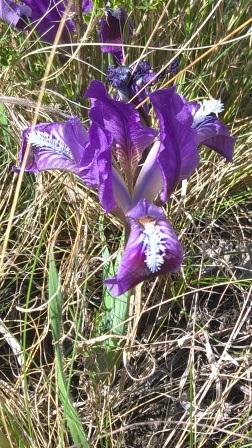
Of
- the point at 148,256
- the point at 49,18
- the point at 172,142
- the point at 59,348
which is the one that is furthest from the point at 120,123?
the point at 49,18

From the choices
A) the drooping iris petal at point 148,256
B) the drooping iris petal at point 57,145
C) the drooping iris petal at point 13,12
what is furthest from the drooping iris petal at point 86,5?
the drooping iris petal at point 148,256

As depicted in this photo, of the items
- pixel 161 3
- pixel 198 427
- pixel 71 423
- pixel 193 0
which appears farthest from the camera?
pixel 193 0

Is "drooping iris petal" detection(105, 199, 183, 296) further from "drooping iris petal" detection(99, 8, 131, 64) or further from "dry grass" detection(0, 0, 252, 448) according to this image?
"drooping iris petal" detection(99, 8, 131, 64)

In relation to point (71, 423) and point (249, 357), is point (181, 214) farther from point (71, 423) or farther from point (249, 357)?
point (71, 423)

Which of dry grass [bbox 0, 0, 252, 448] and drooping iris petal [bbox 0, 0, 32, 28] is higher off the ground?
drooping iris petal [bbox 0, 0, 32, 28]

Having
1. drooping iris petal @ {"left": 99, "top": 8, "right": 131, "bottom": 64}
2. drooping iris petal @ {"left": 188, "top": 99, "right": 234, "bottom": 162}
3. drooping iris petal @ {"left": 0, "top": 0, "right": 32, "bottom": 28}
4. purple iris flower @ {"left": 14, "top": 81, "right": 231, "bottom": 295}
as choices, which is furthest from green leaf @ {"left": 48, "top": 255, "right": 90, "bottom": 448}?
drooping iris petal @ {"left": 0, "top": 0, "right": 32, "bottom": 28}

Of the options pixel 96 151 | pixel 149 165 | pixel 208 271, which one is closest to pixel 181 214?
pixel 208 271

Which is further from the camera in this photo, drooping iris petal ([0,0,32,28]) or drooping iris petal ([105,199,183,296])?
drooping iris petal ([0,0,32,28])
